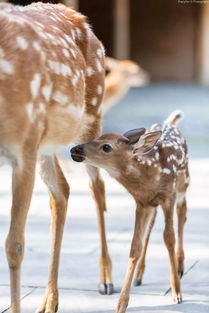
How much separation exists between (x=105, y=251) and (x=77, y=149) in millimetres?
1009

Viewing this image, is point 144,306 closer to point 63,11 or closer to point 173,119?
point 173,119

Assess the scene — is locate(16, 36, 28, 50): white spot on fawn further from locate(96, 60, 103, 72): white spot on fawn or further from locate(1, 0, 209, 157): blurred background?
locate(1, 0, 209, 157): blurred background

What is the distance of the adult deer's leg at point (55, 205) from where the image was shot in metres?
5.16

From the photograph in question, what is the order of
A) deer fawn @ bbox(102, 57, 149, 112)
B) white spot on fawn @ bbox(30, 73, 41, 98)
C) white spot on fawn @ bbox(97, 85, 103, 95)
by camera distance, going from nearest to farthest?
white spot on fawn @ bbox(30, 73, 41, 98), white spot on fawn @ bbox(97, 85, 103, 95), deer fawn @ bbox(102, 57, 149, 112)

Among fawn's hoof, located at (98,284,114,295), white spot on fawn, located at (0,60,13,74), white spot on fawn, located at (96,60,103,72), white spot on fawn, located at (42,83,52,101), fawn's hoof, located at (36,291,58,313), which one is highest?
white spot on fawn, located at (0,60,13,74)

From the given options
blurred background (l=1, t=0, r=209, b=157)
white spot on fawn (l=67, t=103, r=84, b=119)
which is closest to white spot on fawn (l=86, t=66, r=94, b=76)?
white spot on fawn (l=67, t=103, r=84, b=119)

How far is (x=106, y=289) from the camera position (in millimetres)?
5410

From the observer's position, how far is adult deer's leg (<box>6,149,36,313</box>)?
441 centimetres

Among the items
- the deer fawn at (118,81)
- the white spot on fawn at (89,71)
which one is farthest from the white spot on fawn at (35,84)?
the deer fawn at (118,81)

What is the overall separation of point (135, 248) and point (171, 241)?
1.05 ft

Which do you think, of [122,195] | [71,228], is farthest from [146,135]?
[122,195]

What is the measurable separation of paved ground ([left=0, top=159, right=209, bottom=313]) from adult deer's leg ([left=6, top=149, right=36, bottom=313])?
0.51 m

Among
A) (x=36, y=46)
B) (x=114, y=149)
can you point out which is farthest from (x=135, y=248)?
(x=36, y=46)

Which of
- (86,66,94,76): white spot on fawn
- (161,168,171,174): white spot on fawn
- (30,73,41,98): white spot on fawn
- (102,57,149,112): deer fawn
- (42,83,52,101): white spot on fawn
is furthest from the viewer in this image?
(102,57,149,112): deer fawn
